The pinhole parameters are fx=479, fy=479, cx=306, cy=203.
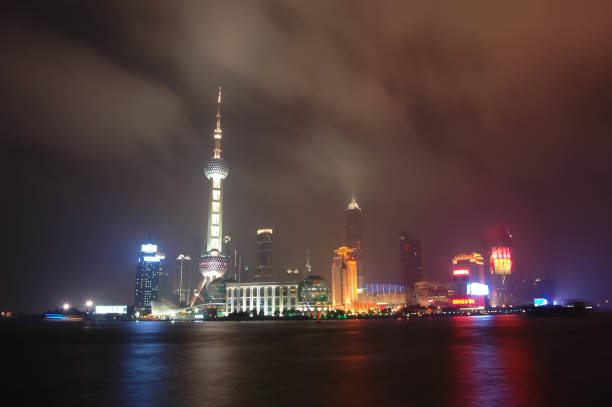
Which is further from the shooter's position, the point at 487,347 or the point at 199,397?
the point at 487,347

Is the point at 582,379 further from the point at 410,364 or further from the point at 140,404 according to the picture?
the point at 140,404

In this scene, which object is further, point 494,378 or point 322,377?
point 322,377

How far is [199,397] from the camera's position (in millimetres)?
29484

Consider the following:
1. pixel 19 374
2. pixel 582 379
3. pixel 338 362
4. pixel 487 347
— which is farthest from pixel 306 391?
pixel 487 347

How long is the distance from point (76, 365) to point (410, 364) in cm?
3342

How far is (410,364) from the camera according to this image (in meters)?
44.4

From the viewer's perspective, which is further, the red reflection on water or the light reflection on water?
the light reflection on water

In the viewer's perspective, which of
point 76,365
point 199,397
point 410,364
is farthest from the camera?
point 76,365

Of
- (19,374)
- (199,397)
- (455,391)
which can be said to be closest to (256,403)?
(199,397)

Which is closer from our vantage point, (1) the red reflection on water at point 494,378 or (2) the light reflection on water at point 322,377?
(1) the red reflection on water at point 494,378

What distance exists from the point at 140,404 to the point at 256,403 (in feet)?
22.2

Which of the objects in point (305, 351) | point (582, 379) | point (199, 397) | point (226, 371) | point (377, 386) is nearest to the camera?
point (199, 397)

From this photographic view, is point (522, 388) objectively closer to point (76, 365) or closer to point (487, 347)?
point (487, 347)

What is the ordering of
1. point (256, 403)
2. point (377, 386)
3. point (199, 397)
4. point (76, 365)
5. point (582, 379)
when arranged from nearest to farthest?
1. point (256, 403)
2. point (199, 397)
3. point (377, 386)
4. point (582, 379)
5. point (76, 365)
